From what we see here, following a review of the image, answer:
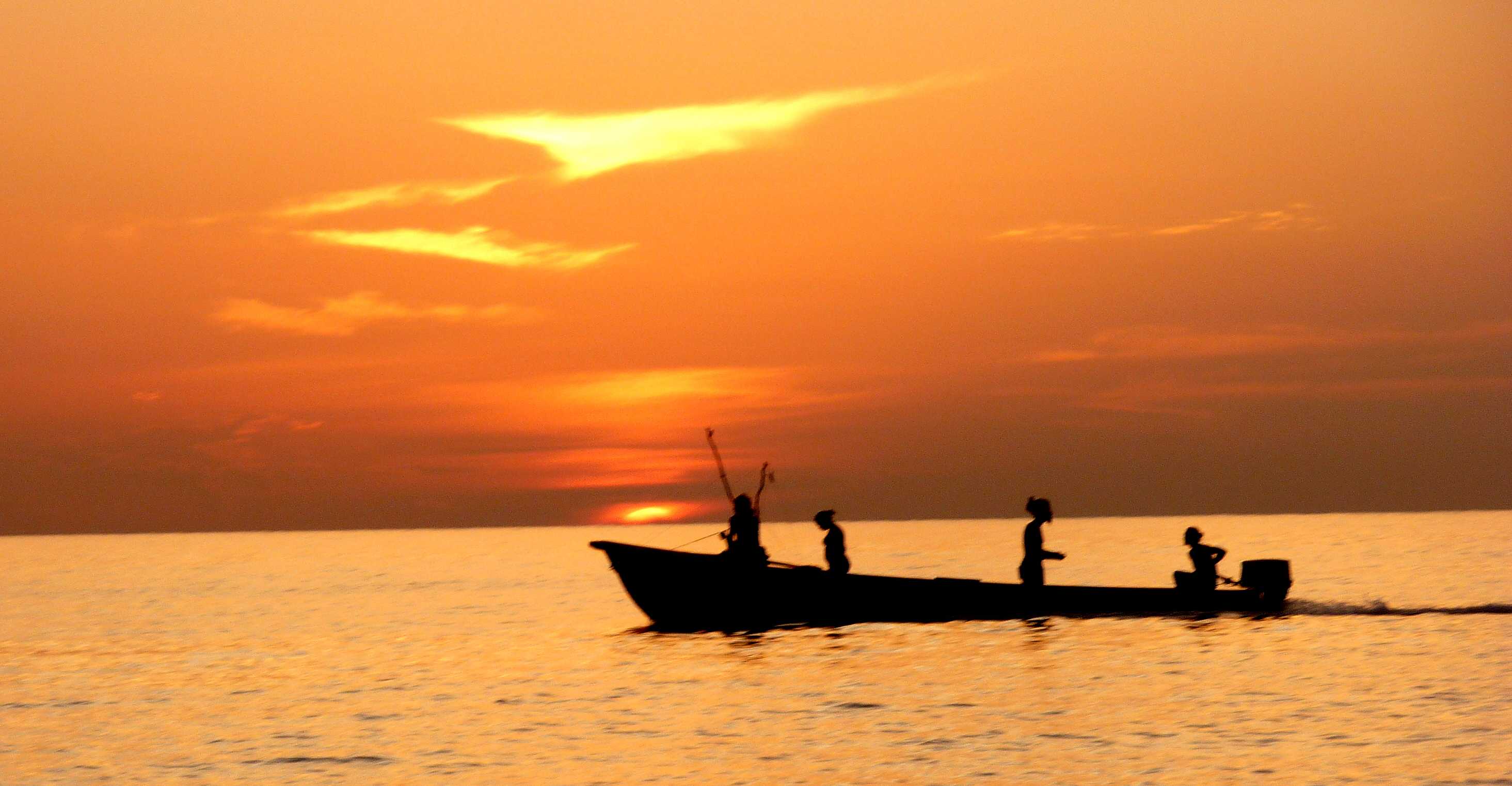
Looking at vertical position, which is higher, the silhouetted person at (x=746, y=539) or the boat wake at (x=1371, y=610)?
the silhouetted person at (x=746, y=539)

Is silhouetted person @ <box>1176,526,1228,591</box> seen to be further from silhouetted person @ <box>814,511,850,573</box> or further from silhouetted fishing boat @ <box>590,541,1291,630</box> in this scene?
silhouetted person @ <box>814,511,850,573</box>

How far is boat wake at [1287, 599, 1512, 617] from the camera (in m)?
37.9

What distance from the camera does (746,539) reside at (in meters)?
31.2

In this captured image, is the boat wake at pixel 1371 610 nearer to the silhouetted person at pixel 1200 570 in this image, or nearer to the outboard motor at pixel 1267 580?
the outboard motor at pixel 1267 580

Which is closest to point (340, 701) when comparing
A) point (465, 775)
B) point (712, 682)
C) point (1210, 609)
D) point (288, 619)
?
point (712, 682)

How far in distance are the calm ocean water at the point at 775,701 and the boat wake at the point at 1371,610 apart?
0.19 m

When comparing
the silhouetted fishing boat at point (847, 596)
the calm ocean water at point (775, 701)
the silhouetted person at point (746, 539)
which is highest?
the silhouetted person at point (746, 539)

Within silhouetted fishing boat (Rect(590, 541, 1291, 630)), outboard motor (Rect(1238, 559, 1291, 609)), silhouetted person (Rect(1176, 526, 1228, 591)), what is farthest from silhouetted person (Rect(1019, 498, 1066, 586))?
outboard motor (Rect(1238, 559, 1291, 609))

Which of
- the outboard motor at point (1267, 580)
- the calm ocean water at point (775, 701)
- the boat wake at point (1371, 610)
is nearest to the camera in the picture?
the calm ocean water at point (775, 701)

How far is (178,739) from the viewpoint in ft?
75.5

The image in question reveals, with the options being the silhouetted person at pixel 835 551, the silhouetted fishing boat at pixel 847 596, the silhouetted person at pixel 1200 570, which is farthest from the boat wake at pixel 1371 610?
the silhouetted person at pixel 835 551

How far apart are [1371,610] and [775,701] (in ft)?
66.5

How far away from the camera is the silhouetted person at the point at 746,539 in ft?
102

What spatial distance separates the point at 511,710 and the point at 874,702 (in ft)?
18.5
